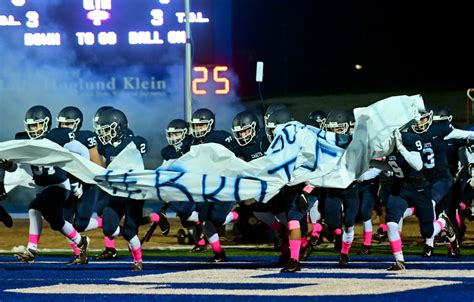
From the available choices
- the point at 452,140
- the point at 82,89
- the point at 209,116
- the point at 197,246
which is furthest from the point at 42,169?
the point at 82,89

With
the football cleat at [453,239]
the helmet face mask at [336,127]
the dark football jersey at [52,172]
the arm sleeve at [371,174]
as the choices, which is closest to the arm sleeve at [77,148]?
the dark football jersey at [52,172]

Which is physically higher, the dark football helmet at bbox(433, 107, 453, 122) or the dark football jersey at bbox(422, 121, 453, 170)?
the dark football helmet at bbox(433, 107, 453, 122)

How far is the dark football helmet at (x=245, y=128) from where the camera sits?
1088 centimetres

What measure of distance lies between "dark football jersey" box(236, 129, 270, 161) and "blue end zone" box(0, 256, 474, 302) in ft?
2.96

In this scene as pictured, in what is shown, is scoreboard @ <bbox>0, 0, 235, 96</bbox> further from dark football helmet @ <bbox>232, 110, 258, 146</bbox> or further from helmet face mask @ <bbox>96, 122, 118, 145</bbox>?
dark football helmet @ <bbox>232, 110, 258, 146</bbox>

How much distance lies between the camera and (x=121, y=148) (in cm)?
1113

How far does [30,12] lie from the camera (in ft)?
64.5

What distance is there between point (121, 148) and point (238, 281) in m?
2.37

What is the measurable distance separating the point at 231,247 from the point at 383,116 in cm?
410

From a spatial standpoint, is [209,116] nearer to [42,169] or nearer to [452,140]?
[42,169]

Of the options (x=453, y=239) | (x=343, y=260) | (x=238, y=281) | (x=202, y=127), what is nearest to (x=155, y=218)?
(x=202, y=127)

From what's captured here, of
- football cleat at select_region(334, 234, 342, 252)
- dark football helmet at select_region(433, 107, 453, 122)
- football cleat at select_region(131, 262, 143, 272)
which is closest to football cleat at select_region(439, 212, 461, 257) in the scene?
dark football helmet at select_region(433, 107, 453, 122)

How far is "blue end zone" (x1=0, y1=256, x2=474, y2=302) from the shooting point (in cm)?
812

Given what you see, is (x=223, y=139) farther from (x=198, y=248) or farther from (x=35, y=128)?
(x=198, y=248)
